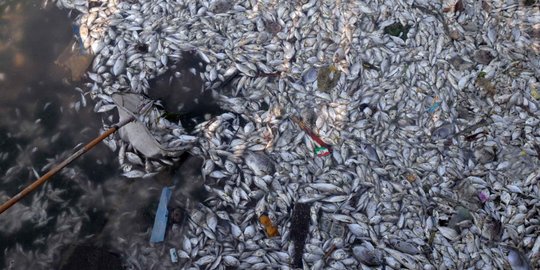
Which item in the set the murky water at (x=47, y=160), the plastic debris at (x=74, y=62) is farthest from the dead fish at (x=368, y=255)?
the plastic debris at (x=74, y=62)

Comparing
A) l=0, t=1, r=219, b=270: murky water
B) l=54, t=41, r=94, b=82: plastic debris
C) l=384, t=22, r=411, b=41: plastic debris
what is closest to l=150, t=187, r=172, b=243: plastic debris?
l=0, t=1, r=219, b=270: murky water

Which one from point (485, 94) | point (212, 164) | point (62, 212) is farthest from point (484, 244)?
point (62, 212)

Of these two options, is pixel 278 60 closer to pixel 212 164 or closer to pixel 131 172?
pixel 212 164

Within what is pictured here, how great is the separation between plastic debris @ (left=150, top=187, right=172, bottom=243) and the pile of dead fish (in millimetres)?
62

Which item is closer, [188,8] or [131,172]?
[131,172]

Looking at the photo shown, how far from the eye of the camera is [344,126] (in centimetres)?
323

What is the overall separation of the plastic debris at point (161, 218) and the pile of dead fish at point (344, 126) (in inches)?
2.4

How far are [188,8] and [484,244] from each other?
2753 millimetres

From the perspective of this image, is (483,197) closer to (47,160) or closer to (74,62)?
(47,160)

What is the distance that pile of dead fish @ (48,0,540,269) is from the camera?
292 cm

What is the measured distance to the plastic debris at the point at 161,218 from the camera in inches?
116

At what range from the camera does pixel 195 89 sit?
3404 millimetres

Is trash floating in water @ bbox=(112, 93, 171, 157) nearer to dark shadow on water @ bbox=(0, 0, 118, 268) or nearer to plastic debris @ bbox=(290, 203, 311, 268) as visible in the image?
dark shadow on water @ bbox=(0, 0, 118, 268)

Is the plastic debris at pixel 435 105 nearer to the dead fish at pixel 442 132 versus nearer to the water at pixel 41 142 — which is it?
the dead fish at pixel 442 132
